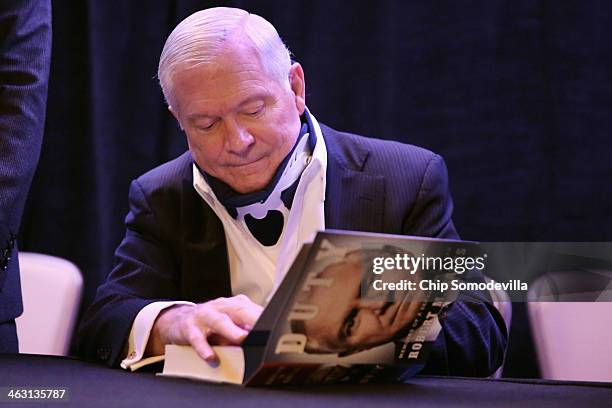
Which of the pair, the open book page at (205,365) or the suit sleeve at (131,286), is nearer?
the open book page at (205,365)

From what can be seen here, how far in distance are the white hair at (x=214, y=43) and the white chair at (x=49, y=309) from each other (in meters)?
0.64

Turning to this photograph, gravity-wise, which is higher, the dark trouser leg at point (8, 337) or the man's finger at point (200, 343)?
the man's finger at point (200, 343)

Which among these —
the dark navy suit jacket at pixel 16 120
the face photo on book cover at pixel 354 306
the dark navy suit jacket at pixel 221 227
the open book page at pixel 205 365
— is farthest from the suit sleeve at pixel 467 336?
the dark navy suit jacket at pixel 16 120

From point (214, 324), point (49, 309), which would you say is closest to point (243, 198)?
point (214, 324)

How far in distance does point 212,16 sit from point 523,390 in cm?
87

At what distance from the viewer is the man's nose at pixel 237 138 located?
1.66m

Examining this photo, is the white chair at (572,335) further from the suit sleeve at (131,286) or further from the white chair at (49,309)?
the white chair at (49,309)

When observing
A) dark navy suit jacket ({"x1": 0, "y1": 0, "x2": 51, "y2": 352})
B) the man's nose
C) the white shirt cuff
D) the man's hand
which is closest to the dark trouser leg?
dark navy suit jacket ({"x1": 0, "y1": 0, "x2": 51, "y2": 352})

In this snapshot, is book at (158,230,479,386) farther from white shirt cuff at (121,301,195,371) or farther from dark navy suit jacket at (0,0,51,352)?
dark navy suit jacket at (0,0,51,352)

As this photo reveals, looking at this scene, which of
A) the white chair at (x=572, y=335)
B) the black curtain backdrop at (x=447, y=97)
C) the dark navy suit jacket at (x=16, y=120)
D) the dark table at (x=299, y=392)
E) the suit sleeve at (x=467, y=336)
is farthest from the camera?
the black curtain backdrop at (x=447, y=97)

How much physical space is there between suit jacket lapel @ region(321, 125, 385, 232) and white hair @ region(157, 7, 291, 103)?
20cm

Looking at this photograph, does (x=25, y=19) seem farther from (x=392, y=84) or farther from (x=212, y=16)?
(x=392, y=84)

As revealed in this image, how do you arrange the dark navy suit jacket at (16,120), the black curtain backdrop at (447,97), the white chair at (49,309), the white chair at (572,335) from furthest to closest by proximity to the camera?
the black curtain backdrop at (447,97) < the white chair at (49,309) < the white chair at (572,335) < the dark navy suit jacket at (16,120)

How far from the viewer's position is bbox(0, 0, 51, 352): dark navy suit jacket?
1.74m
